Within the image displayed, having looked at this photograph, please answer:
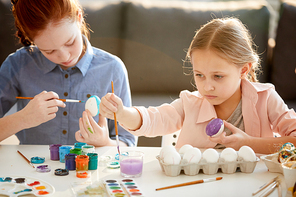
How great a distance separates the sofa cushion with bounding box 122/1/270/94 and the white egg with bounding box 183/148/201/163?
151cm

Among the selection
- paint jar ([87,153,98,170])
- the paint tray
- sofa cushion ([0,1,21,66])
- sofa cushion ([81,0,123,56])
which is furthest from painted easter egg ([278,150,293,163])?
sofa cushion ([0,1,21,66])

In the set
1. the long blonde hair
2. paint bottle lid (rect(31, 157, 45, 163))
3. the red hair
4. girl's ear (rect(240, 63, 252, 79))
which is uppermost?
the red hair

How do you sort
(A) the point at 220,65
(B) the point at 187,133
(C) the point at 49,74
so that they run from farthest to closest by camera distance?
(C) the point at 49,74
(B) the point at 187,133
(A) the point at 220,65

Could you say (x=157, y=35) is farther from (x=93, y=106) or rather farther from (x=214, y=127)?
(x=214, y=127)

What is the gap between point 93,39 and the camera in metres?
2.42

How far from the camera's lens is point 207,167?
36.9 inches

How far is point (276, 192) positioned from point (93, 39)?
1.92 metres

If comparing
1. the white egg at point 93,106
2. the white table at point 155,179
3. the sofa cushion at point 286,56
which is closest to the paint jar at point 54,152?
the white table at point 155,179

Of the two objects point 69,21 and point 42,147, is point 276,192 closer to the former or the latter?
point 42,147

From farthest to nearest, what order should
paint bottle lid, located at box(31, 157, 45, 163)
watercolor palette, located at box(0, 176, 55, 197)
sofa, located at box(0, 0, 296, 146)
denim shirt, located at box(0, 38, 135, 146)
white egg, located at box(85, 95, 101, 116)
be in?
1. sofa, located at box(0, 0, 296, 146)
2. denim shirt, located at box(0, 38, 135, 146)
3. white egg, located at box(85, 95, 101, 116)
4. paint bottle lid, located at box(31, 157, 45, 163)
5. watercolor palette, located at box(0, 176, 55, 197)

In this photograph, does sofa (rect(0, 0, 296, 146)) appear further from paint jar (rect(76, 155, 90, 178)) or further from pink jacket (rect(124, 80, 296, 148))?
paint jar (rect(76, 155, 90, 178))

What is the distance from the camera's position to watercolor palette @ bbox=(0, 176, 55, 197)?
0.77 metres

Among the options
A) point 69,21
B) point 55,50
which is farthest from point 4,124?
point 69,21

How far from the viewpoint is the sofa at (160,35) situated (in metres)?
2.41
